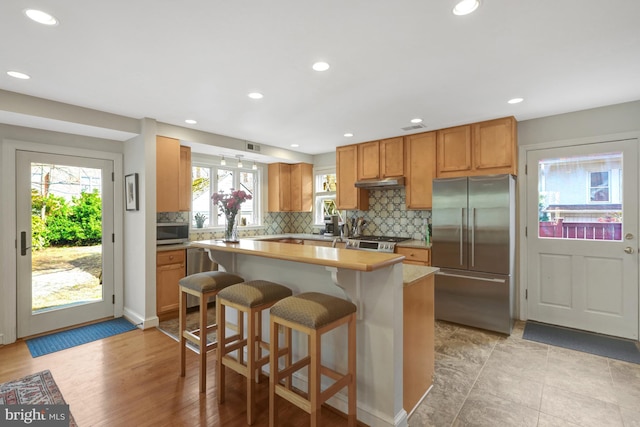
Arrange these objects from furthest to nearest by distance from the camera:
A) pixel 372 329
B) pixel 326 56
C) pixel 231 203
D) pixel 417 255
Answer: pixel 417 255
pixel 231 203
pixel 326 56
pixel 372 329

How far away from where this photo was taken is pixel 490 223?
11.2 ft

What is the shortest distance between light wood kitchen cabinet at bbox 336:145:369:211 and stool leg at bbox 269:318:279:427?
3261 mm

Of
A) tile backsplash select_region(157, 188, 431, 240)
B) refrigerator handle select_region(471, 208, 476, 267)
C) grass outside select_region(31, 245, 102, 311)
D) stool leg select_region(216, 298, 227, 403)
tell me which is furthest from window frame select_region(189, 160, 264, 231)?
refrigerator handle select_region(471, 208, 476, 267)

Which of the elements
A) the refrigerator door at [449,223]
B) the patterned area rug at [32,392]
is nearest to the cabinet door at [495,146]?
the refrigerator door at [449,223]

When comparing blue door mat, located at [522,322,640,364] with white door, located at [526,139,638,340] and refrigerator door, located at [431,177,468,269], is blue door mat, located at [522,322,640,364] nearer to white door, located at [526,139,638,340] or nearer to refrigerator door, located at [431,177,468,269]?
white door, located at [526,139,638,340]

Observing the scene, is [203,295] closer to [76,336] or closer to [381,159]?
[76,336]

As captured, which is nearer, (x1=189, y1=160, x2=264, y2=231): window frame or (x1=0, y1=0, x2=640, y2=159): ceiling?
(x1=0, y1=0, x2=640, y2=159): ceiling

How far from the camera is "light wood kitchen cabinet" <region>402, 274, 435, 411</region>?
199cm

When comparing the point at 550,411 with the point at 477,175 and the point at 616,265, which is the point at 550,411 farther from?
the point at 477,175

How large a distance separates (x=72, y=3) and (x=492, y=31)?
91.2 inches

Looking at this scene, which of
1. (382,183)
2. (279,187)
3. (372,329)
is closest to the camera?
(372,329)

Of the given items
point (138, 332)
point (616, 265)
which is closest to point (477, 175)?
point (616, 265)

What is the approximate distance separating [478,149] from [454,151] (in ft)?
0.91

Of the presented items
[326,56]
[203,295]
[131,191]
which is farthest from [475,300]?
[131,191]
